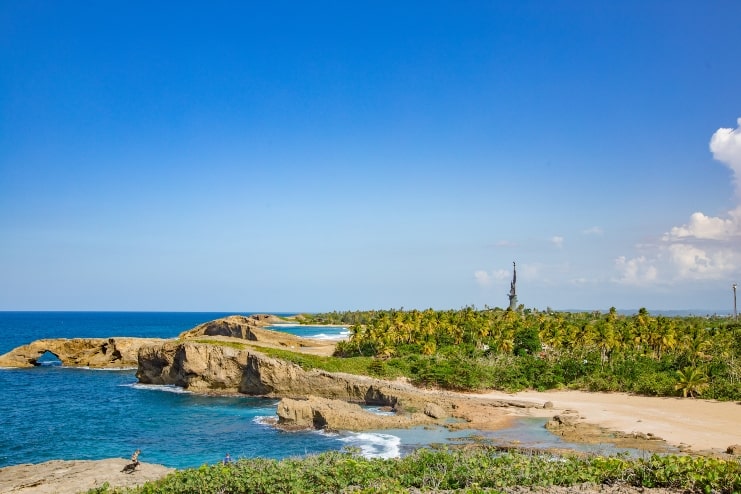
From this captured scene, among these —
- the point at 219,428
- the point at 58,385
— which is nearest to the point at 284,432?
the point at 219,428

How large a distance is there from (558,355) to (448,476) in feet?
167

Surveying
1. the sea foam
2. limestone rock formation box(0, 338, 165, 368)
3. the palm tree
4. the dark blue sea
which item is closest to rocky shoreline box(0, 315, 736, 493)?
limestone rock formation box(0, 338, 165, 368)

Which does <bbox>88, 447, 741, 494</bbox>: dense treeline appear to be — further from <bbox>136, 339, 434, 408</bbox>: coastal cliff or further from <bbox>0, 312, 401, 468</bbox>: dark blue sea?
<bbox>136, 339, 434, 408</bbox>: coastal cliff

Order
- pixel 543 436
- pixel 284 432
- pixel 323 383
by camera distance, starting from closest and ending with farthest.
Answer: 1. pixel 543 436
2. pixel 284 432
3. pixel 323 383

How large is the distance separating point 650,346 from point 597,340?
778cm

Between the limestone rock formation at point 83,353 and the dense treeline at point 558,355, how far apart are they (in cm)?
3292

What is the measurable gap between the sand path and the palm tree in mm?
1108

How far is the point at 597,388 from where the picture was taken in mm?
54188

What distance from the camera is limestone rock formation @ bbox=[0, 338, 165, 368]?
266ft

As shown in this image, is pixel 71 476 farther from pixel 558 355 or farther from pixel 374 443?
pixel 558 355

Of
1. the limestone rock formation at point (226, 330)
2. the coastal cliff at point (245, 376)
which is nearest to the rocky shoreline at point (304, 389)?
the coastal cliff at point (245, 376)

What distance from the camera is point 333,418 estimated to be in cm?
4044

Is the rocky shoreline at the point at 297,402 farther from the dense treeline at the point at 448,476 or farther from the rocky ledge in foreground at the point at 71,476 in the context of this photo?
the dense treeline at the point at 448,476

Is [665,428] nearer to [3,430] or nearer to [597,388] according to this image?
[597,388]
